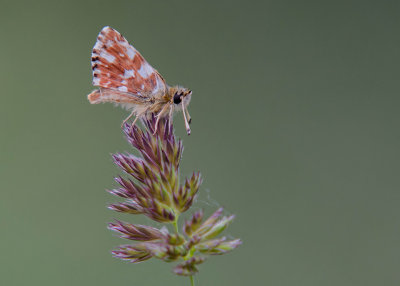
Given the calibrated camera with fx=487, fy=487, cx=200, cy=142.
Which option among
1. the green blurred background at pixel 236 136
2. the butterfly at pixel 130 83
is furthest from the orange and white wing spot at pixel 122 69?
the green blurred background at pixel 236 136

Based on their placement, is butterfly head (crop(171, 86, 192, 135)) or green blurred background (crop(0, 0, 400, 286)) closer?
butterfly head (crop(171, 86, 192, 135))

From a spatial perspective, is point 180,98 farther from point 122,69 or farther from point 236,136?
point 236,136

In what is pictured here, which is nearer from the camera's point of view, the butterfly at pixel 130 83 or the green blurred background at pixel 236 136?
the butterfly at pixel 130 83

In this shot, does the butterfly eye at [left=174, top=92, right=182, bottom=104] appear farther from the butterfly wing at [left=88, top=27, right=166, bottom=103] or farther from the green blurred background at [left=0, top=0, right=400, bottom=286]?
the green blurred background at [left=0, top=0, right=400, bottom=286]

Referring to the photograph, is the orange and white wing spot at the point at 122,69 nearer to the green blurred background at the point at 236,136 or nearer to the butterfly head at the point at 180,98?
the butterfly head at the point at 180,98

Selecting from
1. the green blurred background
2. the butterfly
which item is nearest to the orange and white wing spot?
the butterfly

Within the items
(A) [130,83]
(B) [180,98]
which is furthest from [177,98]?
(A) [130,83]

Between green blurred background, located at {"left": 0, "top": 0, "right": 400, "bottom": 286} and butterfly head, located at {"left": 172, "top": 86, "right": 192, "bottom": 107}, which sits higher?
green blurred background, located at {"left": 0, "top": 0, "right": 400, "bottom": 286}
